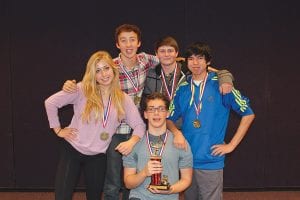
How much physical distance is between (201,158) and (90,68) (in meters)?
1.08

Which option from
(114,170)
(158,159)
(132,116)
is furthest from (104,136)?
(158,159)

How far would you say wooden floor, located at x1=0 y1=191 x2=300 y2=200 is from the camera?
465cm

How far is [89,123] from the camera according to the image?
293 cm

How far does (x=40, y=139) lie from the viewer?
485cm

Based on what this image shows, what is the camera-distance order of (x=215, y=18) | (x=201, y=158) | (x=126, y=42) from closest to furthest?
(x=201, y=158) < (x=126, y=42) < (x=215, y=18)

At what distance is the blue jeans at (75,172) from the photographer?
2920mm

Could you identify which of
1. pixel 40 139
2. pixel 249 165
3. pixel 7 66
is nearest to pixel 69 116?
pixel 40 139

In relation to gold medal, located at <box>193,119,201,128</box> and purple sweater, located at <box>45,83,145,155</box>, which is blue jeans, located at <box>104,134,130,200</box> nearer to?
purple sweater, located at <box>45,83,145,155</box>

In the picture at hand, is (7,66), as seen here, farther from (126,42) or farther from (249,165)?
(249,165)

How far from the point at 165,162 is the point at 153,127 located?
0.26 metres

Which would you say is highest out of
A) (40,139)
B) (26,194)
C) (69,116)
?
(69,116)

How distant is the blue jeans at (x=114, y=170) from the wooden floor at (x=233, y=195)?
1.55 m

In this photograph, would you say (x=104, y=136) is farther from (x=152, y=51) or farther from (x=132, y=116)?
(x=152, y=51)

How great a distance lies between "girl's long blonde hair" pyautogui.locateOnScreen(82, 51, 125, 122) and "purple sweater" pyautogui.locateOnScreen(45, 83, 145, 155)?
4 cm
